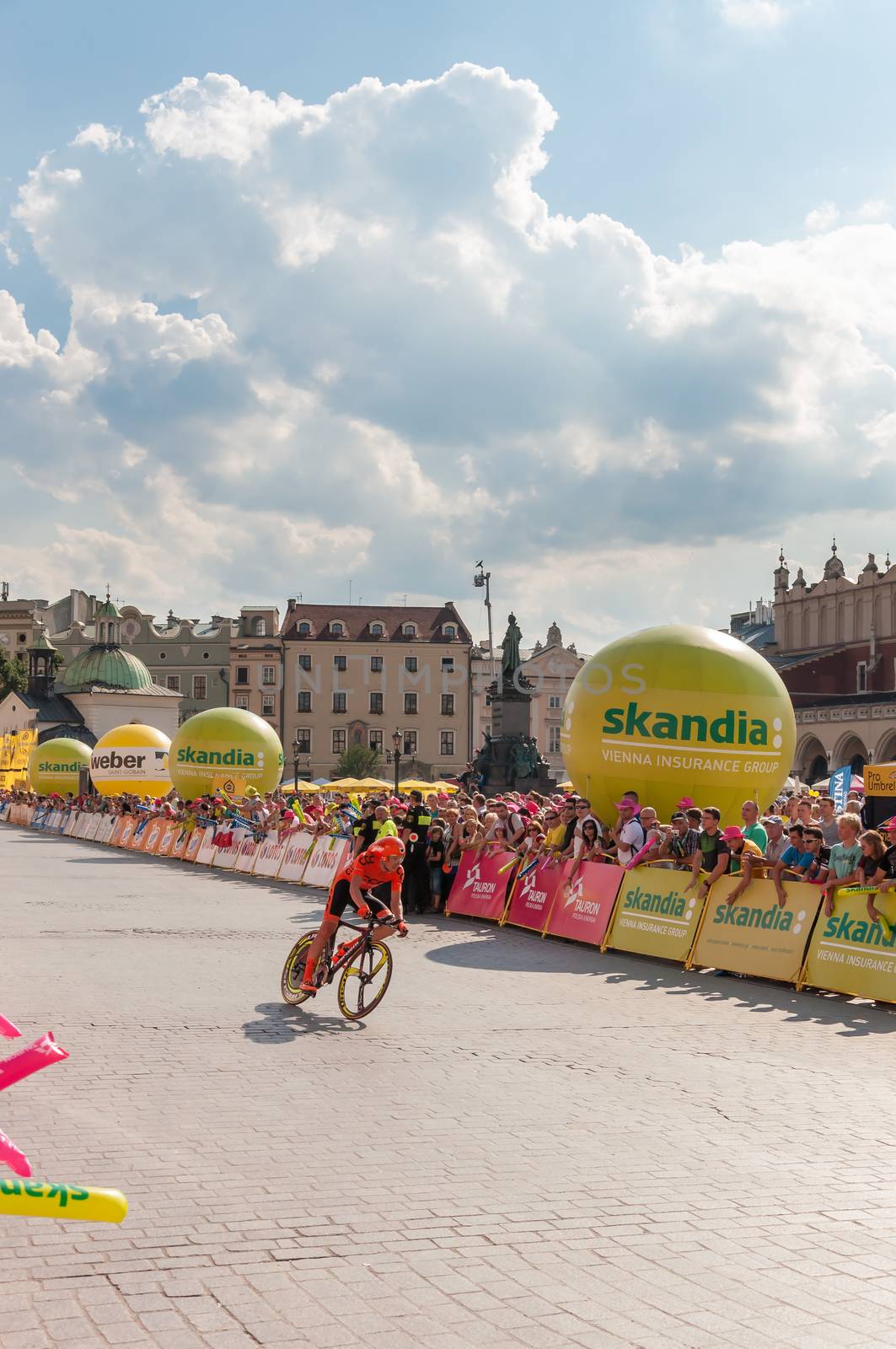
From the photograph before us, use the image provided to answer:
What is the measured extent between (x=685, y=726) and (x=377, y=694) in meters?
85.5

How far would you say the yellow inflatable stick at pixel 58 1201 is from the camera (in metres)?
3.91

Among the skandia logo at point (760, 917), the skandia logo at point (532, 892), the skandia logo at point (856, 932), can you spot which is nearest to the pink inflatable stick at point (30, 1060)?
the skandia logo at point (856, 932)

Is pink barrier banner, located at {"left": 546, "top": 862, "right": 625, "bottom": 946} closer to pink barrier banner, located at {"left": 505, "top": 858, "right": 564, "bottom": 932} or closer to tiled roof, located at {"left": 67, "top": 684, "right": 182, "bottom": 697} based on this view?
pink barrier banner, located at {"left": 505, "top": 858, "right": 564, "bottom": 932}

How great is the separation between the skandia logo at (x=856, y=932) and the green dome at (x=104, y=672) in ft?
262

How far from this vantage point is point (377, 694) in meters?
103

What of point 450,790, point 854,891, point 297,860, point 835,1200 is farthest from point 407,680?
Result: point 835,1200

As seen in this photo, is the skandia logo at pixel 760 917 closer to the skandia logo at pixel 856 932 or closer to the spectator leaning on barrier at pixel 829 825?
the skandia logo at pixel 856 932

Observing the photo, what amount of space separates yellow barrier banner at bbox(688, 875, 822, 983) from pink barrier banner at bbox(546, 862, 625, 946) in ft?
5.87

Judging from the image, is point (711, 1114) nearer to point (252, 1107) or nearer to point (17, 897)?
point (252, 1107)

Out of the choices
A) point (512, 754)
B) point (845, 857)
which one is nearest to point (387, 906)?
point (845, 857)

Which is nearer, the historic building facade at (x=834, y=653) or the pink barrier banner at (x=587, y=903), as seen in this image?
the pink barrier banner at (x=587, y=903)

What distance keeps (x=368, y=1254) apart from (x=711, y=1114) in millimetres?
3280

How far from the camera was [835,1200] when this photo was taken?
21.7 feet

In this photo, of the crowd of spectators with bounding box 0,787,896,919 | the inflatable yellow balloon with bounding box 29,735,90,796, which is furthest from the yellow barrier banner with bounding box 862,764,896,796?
the inflatable yellow balloon with bounding box 29,735,90,796
